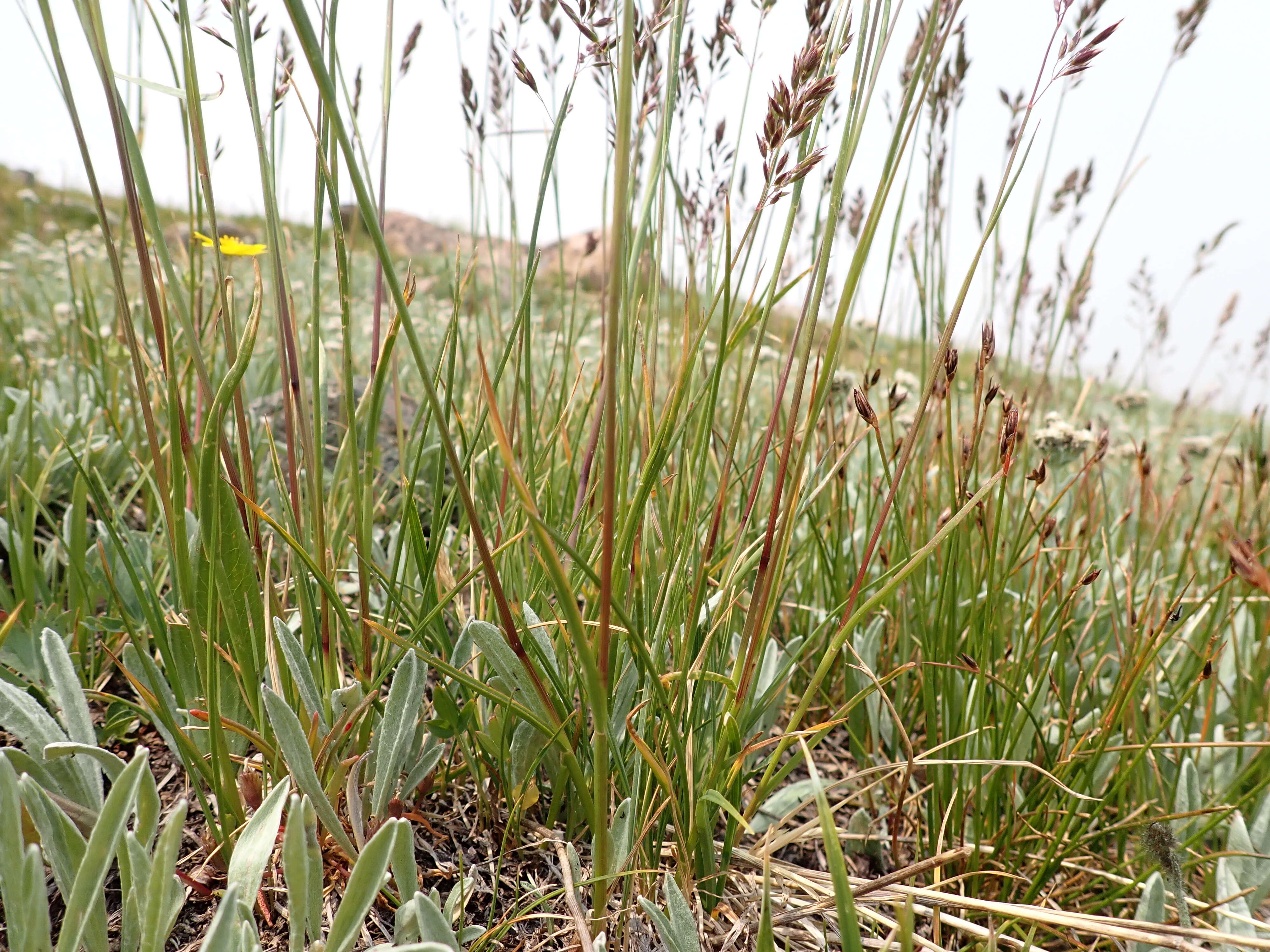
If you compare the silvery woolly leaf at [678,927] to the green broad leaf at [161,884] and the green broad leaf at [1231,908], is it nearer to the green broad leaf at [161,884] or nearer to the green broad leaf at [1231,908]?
the green broad leaf at [161,884]

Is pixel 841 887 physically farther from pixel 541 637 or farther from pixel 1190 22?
pixel 1190 22

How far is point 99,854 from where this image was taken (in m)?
0.47

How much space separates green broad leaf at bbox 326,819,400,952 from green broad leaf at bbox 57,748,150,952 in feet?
0.47

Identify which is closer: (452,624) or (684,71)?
(684,71)

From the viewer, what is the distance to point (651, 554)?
0.76m

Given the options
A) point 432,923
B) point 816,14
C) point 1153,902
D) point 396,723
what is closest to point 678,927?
point 432,923

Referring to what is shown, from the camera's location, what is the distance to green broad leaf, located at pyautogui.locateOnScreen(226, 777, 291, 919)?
21.1 inches

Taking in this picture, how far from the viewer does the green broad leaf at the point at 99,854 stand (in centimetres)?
47

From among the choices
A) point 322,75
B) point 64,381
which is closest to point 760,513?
point 322,75

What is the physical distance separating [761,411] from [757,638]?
190cm

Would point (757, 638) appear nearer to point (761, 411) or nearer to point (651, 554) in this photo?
point (651, 554)

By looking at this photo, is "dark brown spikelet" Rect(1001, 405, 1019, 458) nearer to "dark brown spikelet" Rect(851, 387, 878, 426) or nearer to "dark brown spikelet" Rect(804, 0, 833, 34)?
"dark brown spikelet" Rect(851, 387, 878, 426)

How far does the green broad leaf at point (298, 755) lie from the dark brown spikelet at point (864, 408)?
0.48 m

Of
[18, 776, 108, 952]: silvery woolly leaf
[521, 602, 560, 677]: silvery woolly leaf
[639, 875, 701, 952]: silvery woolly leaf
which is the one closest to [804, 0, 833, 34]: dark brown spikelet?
[521, 602, 560, 677]: silvery woolly leaf
